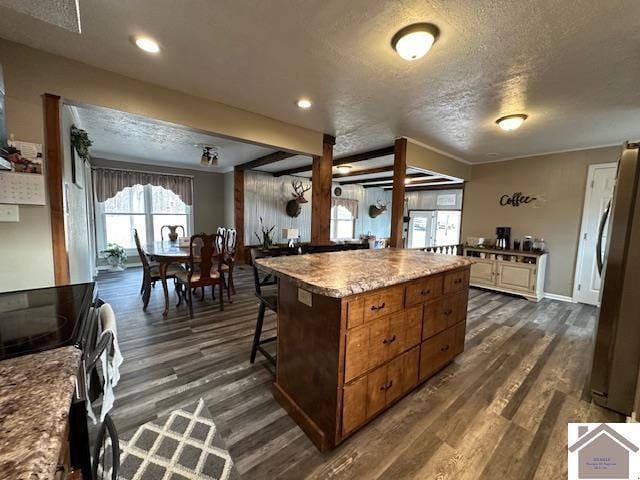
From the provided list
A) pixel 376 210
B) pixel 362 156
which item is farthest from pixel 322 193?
pixel 376 210

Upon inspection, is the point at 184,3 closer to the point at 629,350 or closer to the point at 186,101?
the point at 186,101

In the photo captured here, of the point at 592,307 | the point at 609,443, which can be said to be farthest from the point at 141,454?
the point at 592,307

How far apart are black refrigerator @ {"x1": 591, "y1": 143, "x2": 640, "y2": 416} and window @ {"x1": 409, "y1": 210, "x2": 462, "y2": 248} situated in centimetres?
599

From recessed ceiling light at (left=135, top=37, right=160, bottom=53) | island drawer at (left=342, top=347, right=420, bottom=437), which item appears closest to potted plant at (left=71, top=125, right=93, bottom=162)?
recessed ceiling light at (left=135, top=37, right=160, bottom=53)

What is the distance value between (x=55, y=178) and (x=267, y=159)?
3535mm

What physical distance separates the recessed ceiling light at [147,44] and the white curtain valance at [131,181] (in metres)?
4.71

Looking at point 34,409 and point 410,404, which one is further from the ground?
point 34,409

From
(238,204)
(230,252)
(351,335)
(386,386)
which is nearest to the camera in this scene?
(351,335)

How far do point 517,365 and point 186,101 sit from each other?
4007mm

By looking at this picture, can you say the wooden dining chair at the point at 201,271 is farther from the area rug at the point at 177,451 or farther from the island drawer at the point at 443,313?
the island drawer at the point at 443,313

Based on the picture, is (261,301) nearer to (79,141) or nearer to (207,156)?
(79,141)

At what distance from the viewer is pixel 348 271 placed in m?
1.68

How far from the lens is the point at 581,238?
417 cm

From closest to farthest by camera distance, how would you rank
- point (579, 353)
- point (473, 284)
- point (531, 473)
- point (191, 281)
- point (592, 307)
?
point (531, 473), point (579, 353), point (191, 281), point (592, 307), point (473, 284)
